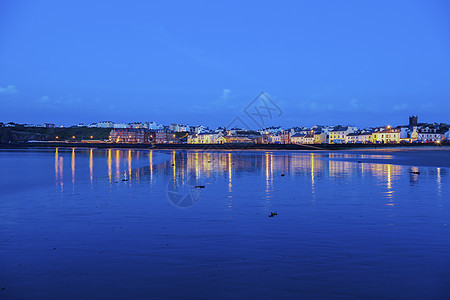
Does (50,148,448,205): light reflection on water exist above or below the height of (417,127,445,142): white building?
below

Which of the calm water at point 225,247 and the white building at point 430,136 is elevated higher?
the white building at point 430,136

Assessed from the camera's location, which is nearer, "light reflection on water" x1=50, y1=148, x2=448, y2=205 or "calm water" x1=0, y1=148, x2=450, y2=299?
"calm water" x1=0, y1=148, x2=450, y2=299

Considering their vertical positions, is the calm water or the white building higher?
the white building

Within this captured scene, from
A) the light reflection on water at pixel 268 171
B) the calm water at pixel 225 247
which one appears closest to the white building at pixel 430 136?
the light reflection on water at pixel 268 171

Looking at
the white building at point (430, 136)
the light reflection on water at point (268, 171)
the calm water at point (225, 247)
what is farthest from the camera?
the white building at point (430, 136)

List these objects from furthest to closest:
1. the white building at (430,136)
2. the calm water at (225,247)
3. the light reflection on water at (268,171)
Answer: the white building at (430,136) < the light reflection on water at (268,171) < the calm water at (225,247)

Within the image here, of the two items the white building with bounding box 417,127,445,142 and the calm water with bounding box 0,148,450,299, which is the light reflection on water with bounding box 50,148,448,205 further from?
the white building with bounding box 417,127,445,142

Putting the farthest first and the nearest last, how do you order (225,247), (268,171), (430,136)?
(430,136) < (268,171) < (225,247)

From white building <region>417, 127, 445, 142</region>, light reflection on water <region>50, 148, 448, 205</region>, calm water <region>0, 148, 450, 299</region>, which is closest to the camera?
calm water <region>0, 148, 450, 299</region>

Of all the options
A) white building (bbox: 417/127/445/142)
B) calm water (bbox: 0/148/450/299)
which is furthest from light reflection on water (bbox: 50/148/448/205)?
white building (bbox: 417/127/445/142)

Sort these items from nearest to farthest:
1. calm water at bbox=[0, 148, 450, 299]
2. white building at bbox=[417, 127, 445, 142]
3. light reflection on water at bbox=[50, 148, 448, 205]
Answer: calm water at bbox=[0, 148, 450, 299] → light reflection on water at bbox=[50, 148, 448, 205] → white building at bbox=[417, 127, 445, 142]

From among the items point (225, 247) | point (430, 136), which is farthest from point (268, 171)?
point (430, 136)

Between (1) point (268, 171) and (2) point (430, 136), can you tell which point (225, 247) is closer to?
(1) point (268, 171)

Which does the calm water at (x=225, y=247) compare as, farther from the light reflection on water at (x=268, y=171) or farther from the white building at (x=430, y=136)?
the white building at (x=430, y=136)
